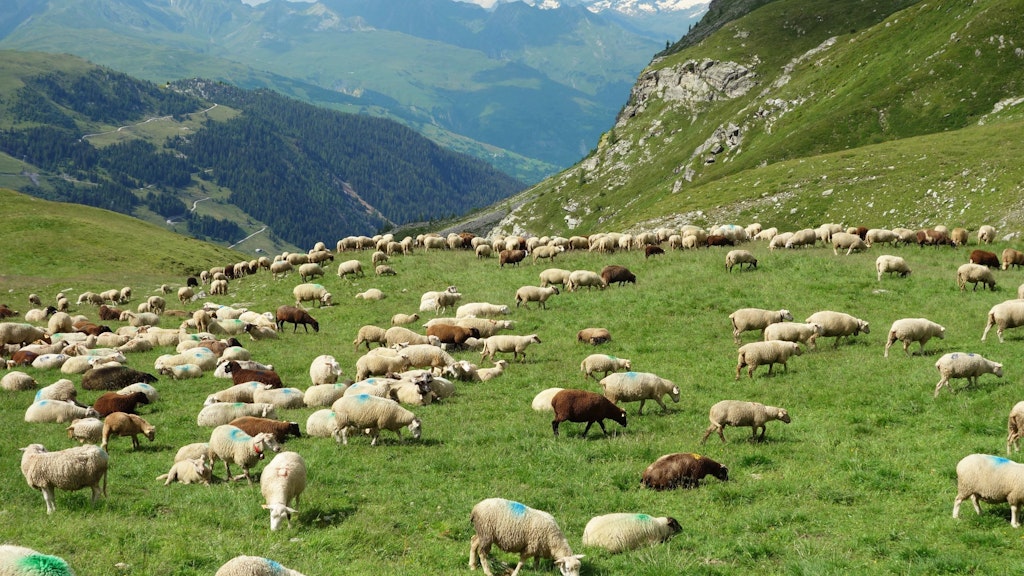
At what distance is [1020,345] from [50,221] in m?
83.2

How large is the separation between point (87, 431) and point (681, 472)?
44.5 feet

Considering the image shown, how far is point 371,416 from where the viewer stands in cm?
1750

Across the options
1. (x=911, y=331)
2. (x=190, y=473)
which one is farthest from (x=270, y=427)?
(x=911, y=331)

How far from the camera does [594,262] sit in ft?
138

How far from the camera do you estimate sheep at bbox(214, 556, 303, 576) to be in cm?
889

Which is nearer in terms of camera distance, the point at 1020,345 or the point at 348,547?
the point at 348,547

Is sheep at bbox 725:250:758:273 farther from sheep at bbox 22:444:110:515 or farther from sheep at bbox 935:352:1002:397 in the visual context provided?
sheep at bbox 22:444:110:515

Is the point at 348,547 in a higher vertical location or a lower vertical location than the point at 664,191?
lower

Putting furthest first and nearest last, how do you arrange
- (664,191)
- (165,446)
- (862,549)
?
(664,191)
(165,446)
(862,549)

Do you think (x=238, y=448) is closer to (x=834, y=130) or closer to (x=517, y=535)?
(x=517, y=535)

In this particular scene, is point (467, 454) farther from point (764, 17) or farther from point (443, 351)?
point (764, 17)

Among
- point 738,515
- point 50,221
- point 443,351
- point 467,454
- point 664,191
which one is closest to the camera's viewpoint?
point 738,515

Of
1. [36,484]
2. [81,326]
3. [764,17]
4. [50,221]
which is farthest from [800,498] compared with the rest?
[764,17]

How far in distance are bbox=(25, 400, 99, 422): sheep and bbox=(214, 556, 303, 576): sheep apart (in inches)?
536
